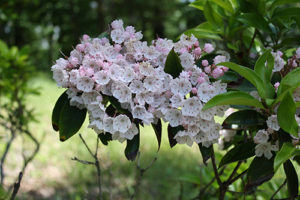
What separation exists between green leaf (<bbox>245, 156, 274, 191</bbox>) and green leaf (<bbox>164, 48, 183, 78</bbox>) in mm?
367

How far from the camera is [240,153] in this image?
3.59ft

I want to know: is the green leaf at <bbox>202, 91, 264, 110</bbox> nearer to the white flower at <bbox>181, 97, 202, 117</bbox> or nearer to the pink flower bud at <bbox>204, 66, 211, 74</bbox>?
the white flower at <bbox>181, 97, 202, 117</bbox>

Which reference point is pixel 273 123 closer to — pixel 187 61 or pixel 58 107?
pixel 187 61

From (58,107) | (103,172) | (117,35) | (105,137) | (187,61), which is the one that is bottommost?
(103,172)

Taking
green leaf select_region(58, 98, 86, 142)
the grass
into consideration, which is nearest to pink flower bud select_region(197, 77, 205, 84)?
green leaf select_region(58, 98, 86, 142)

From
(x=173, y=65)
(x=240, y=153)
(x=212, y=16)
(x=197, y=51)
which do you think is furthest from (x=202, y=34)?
(x=240, y=153)

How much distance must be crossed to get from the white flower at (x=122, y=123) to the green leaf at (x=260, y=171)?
417mm

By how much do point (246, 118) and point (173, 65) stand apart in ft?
0.91

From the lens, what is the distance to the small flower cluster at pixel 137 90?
3.01 ft

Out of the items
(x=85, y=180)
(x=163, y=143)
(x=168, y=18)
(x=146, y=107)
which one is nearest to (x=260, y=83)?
(x=146, y=107)

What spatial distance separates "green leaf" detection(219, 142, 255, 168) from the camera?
3.56 ft

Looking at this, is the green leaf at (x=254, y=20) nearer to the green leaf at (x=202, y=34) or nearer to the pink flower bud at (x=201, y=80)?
the green leaf at (x=202, y=34)

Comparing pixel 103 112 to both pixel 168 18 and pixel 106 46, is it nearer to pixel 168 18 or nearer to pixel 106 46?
pixel 106 46

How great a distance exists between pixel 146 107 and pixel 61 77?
10.3 inches
